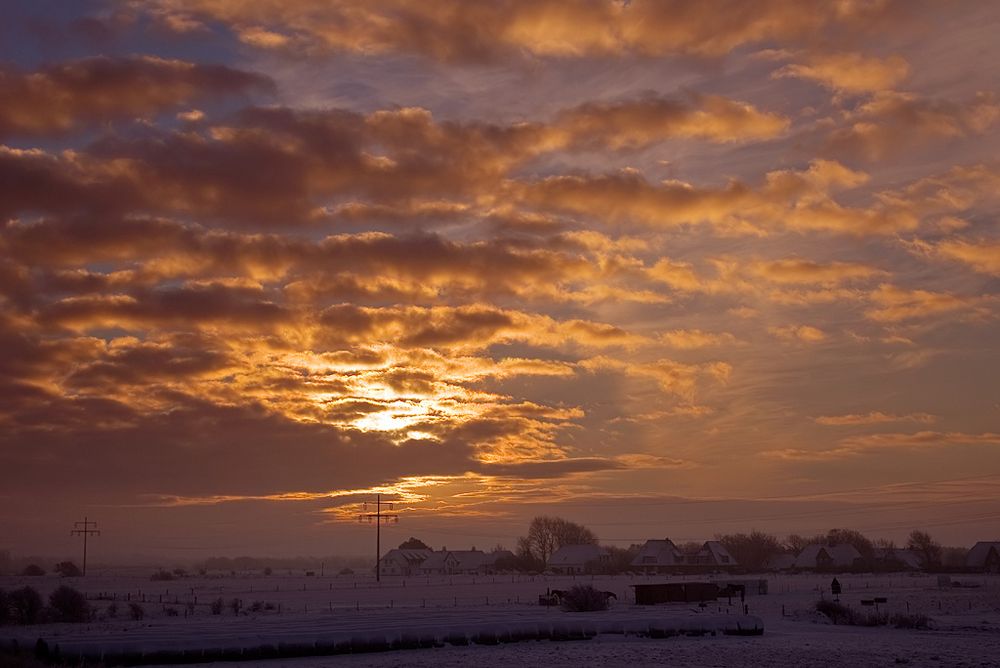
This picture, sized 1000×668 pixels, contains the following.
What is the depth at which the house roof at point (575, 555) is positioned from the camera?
191250 mm

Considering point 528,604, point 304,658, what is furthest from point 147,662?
point 528,604

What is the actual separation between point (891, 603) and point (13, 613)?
6443 cm

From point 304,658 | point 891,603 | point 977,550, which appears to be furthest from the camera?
point 977,550

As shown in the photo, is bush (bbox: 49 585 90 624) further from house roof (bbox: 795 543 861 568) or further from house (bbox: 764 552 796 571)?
house (bbox: 764 552 796 571)

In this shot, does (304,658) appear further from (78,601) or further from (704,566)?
(704,566)

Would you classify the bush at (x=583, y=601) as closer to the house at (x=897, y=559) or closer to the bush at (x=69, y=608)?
the bush at (x=69, y=608)

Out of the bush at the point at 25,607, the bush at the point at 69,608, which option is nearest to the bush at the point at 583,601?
the bush at the point at 69,608

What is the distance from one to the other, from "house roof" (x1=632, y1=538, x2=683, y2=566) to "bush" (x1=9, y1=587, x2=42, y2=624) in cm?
12861

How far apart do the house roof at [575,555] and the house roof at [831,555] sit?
3769 centimetres

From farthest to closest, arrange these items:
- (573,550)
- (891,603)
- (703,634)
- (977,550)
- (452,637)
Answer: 1. (573,550)
2. (977,550)
3. (891,603)
4. (703,634)
5. (452,637)

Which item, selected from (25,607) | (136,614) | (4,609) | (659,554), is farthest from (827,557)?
(4,609)

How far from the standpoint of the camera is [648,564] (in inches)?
7190

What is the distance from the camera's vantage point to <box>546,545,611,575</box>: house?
189750 mm

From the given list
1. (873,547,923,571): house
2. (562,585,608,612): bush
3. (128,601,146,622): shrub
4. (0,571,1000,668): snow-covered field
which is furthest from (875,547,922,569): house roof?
(128,601,146,622): shrub
